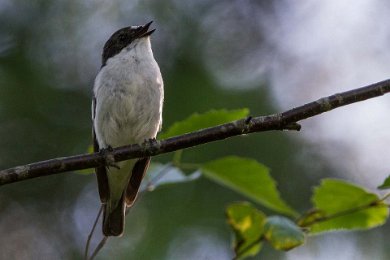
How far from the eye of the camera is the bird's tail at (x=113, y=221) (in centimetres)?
503

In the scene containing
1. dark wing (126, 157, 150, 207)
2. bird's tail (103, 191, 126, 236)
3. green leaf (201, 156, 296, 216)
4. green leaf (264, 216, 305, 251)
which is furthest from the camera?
dark wing (126, 157, 150, 207)

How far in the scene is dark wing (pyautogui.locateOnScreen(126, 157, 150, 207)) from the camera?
17.4ft

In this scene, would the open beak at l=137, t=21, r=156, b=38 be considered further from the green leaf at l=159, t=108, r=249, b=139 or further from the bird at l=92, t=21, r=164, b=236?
the green leaf at l=159, t=108, r=249, b=139

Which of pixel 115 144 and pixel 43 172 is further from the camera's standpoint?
pixel 115 144

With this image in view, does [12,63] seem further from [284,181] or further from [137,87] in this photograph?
[137,87]

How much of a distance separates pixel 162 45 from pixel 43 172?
6.81 metres

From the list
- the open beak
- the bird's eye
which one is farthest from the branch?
the bird's eye

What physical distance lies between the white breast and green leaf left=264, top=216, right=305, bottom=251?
2278 mm

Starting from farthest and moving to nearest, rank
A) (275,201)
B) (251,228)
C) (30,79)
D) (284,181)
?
(30,79) → (284,181) → (275,201) → (251,228)

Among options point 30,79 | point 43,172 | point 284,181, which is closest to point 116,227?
point 43,172

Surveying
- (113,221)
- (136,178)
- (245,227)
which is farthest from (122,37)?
(245,227)

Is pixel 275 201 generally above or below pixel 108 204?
below

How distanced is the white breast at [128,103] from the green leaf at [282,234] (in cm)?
228

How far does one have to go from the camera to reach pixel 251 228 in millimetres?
3045
